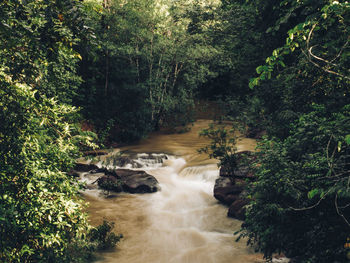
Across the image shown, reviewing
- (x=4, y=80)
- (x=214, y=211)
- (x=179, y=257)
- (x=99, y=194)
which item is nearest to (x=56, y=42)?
(x=4, y=80)

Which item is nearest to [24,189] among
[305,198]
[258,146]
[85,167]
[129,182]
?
[305,198]

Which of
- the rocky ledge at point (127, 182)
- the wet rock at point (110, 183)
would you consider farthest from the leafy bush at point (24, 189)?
the rocky ledge at point (127, 182)

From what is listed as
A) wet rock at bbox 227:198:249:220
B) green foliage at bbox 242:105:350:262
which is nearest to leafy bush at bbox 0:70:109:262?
green foliage at bbox 242:105:350:262

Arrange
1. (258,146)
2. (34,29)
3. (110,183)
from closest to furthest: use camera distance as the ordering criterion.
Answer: (34,29), (258,146), (110,183)

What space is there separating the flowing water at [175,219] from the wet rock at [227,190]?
0.29 metres

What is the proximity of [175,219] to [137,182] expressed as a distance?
2873 mm

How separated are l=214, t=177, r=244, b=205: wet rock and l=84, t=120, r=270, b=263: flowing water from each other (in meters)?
0.29

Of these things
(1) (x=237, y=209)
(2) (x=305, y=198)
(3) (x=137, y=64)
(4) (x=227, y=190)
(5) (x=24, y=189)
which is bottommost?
(1) (x=237, y=209)

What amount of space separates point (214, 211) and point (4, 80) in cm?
832

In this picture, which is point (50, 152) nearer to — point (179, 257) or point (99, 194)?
point (179, 257)

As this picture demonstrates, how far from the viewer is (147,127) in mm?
19531

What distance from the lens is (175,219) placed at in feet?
34.4

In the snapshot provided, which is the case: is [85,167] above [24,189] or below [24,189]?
below

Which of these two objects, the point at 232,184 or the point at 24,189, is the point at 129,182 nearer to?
the point at 232,184
